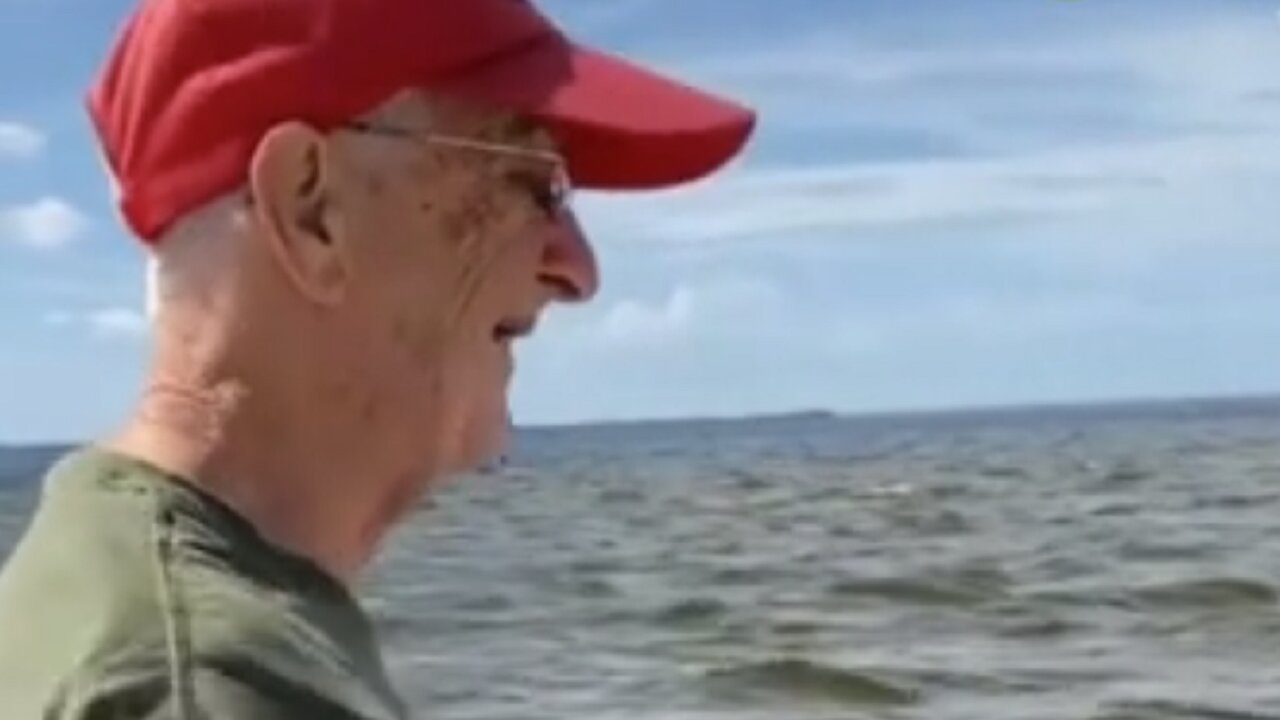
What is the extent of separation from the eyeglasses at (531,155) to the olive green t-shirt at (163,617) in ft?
1.09

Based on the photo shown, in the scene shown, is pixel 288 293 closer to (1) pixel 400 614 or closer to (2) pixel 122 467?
(2) pixel 122 467

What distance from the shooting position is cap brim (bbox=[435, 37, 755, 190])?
2490mm

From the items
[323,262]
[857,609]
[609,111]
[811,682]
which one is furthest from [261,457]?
[857,609]

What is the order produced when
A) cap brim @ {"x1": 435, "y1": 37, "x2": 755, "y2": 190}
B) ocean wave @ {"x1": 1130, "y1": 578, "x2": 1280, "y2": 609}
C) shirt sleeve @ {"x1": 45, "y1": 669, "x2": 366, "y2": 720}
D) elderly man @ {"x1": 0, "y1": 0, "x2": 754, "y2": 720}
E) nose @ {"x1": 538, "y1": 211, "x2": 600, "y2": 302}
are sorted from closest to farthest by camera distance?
shirt sleeve @ {"x1": 45, "y1": 669, "x2": 366, "y2": 720} → elderly man @ {"x1": 0, "y1": 0, "x2": 754, "y2": 720} → cap brim @ {"x1": 435, "y1": 37, "x2": 755, "y2": 190} → nose @ {"x1": 538, "y1": 211, "x2": 600, "y2": 302} → ocean wave @ {"x1": 1130, "y1": 578, "x2": 1280, "y2": 609}

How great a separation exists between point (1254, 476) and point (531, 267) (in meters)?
46.1

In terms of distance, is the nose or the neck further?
the nose

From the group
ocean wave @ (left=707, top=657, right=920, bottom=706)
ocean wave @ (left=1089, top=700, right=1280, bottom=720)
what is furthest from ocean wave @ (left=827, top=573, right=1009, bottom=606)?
ocean wave @ (left=1089, top=700, right=1280, bottom=720)

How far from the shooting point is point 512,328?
2580 mm

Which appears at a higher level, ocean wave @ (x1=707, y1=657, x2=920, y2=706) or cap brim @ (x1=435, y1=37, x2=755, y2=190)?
cap brim @ (x1=435, y1=37, x2=755, y2=190)

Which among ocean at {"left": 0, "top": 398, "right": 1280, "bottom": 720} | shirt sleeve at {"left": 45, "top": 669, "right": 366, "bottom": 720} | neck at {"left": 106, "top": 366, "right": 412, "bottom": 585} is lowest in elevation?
ocean at {"left": 0, "top": 398, "right": 1280, "bottom": 720}

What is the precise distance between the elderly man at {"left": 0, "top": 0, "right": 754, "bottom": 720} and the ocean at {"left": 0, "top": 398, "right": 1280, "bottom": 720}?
136cm

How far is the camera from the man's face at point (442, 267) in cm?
245

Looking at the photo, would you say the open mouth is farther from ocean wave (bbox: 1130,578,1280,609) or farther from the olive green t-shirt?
ocean wave (bbox: 1130,578,1280,609)

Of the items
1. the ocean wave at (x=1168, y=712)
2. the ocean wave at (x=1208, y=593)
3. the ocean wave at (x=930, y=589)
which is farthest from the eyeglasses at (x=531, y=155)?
the ocean wave at (x=930, y=589)
